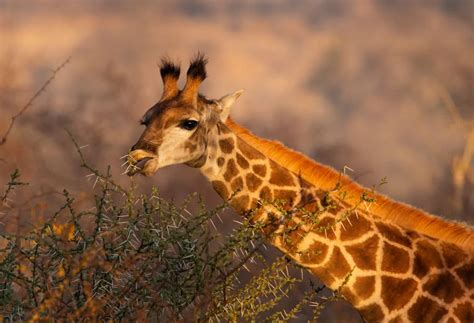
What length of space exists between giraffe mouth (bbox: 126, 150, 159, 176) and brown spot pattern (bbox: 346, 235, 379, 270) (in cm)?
176

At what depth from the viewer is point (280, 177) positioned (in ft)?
29.6

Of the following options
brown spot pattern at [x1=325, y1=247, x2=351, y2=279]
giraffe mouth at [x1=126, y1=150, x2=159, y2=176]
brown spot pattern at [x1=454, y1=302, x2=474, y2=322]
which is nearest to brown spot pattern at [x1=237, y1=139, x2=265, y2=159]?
giraffe mouth at [x1=126, y1=150, x2=159, y2=176]

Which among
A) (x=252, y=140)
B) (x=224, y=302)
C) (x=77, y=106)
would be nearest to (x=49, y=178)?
(x=77, y=106)

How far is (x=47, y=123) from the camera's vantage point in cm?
3631

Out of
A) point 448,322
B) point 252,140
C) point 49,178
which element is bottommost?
point 448,322

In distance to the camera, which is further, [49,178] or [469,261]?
[49,178]

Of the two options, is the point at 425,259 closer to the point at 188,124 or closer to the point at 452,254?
the point at 452,254

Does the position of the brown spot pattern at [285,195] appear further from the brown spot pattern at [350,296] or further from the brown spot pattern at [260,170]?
the brown spot pattern at [350,296]

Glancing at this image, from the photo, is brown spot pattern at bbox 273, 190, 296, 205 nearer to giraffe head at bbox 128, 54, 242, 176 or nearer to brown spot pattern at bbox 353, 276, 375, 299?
giraffe head at bbox 128, 54, 242, 176

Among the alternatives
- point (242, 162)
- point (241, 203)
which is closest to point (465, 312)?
point (241, 203)

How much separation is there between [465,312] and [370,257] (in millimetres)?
876

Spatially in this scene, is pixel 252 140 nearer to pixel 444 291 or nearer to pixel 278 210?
pixel 278 210

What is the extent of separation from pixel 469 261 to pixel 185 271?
2541 mm

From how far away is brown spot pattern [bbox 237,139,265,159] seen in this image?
30.1 feet
